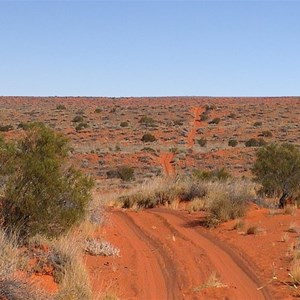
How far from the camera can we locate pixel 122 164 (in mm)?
33750

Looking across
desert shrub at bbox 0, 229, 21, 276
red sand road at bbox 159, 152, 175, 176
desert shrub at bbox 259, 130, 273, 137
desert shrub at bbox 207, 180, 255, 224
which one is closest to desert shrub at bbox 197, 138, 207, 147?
red sand road at bbox 159, 152, 175, 176

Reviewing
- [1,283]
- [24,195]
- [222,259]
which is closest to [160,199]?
[222,259]

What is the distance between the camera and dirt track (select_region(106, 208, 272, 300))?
25.1 ft

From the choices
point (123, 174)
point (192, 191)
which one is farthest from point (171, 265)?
point (123, 174)

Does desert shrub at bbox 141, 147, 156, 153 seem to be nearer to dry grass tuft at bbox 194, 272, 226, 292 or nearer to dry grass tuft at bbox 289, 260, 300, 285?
dry grass tuft at bbox 289, 260, 300, 285

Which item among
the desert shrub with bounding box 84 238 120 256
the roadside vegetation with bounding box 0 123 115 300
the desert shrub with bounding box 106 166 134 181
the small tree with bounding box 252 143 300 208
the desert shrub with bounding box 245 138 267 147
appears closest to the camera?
the roadside vegetation with bounding box 0 123 115 300

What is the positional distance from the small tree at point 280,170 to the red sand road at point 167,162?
1417 centimetres

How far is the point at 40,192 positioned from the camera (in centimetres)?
878

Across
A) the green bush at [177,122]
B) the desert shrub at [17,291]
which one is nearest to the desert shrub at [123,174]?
the desert shrub at [17,291]

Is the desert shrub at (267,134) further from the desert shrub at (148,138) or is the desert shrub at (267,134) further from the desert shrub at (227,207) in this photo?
the desert shrub at (227,207)

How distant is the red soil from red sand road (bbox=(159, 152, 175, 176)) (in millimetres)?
19091

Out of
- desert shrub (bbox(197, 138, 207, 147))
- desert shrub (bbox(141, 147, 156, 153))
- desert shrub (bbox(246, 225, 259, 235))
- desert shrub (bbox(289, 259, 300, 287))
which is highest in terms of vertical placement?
desert shrub (bbox(289, 259, 300, 287))

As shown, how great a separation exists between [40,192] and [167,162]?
26.5 meters

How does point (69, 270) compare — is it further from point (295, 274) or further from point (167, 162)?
point (167, 162)
